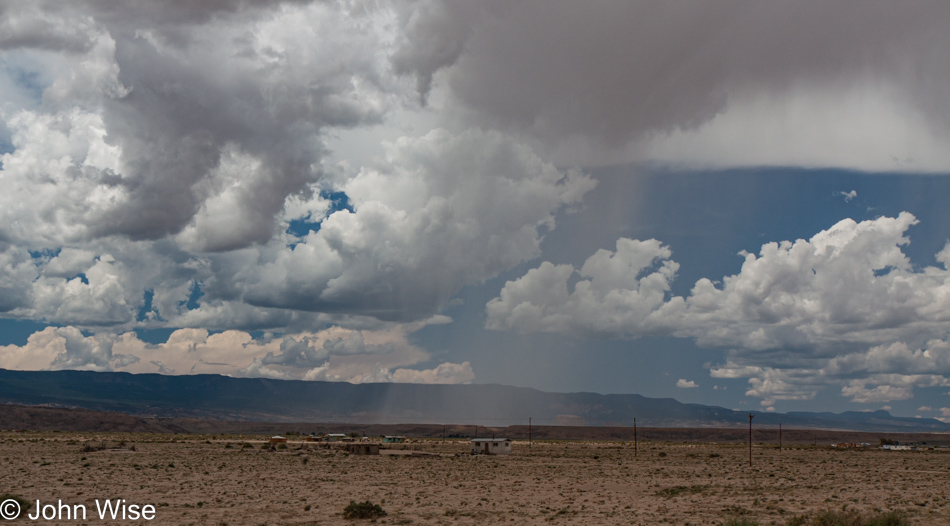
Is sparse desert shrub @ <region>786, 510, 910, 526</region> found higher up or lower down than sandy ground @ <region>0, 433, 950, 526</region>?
higher up

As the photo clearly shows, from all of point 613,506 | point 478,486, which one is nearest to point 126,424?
point 478,486

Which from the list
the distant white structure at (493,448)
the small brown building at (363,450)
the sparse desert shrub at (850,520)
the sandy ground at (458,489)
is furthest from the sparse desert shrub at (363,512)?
the distant white structure at (493,448)

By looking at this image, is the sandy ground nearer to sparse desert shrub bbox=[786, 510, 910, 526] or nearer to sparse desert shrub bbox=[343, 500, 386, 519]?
sparse desert shrub bbox=[343, 500, 386, 519]

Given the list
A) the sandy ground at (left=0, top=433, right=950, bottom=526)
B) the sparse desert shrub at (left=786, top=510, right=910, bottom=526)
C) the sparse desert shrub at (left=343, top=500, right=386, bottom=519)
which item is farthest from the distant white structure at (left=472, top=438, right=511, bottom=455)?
the sparse desert shrub at (left=786, top=510, right=910, bottom=526)

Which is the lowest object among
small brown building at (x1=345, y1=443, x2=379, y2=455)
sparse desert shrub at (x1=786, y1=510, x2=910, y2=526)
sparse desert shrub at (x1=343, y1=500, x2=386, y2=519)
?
small brown building at (x1=345, y1=443, x2=379, y2=455)

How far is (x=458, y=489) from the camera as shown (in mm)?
A: 43594

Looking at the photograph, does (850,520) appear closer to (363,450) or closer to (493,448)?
(493,448)

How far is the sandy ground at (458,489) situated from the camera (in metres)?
32.8

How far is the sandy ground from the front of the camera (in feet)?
108

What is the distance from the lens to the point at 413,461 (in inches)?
2729

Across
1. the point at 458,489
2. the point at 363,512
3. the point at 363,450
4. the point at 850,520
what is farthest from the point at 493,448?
the point at 850,520

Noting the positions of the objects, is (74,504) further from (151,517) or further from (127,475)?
(127,475)

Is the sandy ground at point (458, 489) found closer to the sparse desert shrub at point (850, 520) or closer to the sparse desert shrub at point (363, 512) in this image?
the sparse desert shrub at point (363, 512)

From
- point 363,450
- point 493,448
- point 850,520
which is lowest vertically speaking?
point 363,450
